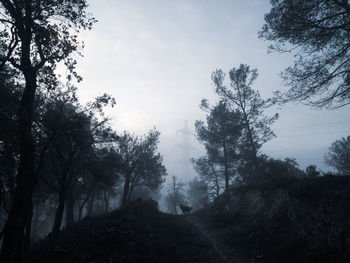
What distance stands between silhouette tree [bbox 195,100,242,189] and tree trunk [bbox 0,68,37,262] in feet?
65.9

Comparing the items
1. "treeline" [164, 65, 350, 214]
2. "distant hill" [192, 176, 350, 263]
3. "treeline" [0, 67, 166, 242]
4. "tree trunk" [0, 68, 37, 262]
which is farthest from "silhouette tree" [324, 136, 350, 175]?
"tree trunk" [0, 68, 37, 262]

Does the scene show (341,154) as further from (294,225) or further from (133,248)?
(133,248)

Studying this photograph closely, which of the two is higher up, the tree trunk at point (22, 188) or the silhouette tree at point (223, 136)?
the silhouette tree at point (223, 136)

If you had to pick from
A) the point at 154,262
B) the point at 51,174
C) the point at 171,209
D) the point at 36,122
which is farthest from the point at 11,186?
the point at 171,209

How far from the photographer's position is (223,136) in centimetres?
2506

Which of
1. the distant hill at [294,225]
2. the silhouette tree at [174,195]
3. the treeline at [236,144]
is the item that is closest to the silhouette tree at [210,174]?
Answer: the treeline at [236,144]

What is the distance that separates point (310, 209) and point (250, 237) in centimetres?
356

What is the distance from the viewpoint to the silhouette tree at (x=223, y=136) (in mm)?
23786

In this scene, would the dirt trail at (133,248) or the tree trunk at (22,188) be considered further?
the dirt trail at (133,248)

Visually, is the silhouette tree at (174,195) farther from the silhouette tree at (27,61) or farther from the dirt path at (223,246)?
the silhouette tree at (27,61)

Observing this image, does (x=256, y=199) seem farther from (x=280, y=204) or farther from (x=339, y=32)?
(x=339, y=32)

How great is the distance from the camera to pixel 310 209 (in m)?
8.97

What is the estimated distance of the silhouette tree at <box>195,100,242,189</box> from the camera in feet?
78.0

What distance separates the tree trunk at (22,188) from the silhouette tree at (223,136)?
20098 millimetres
